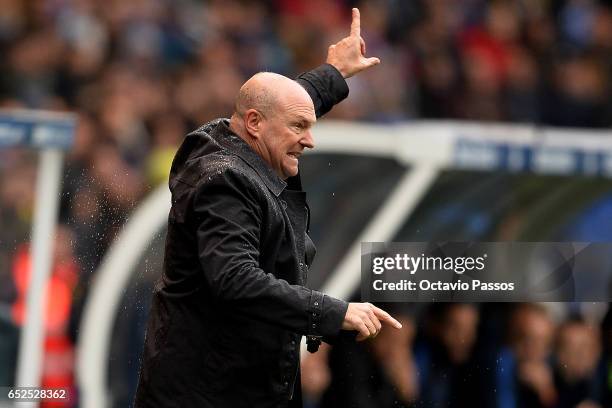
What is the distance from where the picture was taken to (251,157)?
10.3 ft

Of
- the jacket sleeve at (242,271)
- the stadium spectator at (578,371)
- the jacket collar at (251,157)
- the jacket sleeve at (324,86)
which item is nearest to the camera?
the jacket sleeve at (242,271)

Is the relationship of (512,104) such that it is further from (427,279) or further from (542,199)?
(427,279)

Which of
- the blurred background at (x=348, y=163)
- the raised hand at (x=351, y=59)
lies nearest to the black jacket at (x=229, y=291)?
the raised hand at (x=351, y=59)

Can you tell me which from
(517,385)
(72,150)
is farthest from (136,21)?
(517,385)

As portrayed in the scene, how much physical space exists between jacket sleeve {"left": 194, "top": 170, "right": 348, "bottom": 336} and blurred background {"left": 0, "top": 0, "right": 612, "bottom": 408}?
57.4 inches

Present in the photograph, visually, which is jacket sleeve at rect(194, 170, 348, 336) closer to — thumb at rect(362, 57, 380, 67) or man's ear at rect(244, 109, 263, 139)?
man's ear at rect(244, 109, 263, 139)

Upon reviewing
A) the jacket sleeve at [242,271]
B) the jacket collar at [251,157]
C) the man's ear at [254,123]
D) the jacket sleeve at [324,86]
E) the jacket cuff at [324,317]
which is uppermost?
the jacket sleeve at [324,86]

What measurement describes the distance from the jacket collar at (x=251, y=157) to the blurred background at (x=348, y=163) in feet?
4.29

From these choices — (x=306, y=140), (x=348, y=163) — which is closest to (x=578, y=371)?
(x=348, y=163)

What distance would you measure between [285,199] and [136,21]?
8.30ft

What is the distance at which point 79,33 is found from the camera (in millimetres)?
→ 5359

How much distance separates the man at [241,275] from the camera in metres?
2.91

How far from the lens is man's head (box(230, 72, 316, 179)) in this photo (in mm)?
3160

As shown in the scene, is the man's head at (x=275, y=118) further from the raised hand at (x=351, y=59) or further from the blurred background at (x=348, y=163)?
the blurred background at (x=348, y=163)
